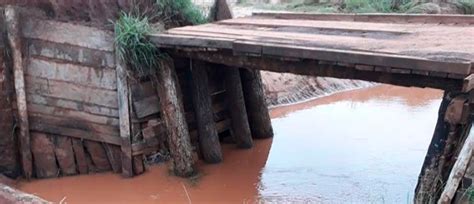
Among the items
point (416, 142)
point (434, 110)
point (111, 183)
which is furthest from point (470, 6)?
point (111, 183)

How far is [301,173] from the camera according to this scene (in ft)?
19.0

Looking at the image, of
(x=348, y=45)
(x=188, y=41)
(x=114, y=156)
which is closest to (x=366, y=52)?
(x=348, y=45)

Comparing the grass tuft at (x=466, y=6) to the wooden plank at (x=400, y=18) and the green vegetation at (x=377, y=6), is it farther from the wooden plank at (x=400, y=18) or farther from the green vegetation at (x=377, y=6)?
the wooden plank at (x=400, y=18)

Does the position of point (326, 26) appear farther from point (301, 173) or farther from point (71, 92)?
point (71, 92)

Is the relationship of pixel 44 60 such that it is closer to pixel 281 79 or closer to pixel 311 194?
pixel 311 194

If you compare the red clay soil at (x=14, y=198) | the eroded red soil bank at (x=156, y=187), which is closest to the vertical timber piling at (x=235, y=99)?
the eroded red soil bank at (x=156, y=187)

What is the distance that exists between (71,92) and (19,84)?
53 cm

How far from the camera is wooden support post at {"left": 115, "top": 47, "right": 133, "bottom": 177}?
208 inches

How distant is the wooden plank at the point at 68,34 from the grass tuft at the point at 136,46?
0.15m

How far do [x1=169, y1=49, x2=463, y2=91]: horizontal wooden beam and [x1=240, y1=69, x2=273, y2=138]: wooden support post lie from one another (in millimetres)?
1358

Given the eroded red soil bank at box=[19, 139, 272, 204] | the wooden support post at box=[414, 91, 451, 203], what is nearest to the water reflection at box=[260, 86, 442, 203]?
the eroded red soil bank at box=[19, 139, 272, 204]

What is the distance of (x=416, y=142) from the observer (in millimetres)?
6730

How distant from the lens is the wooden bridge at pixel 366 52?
149 inches

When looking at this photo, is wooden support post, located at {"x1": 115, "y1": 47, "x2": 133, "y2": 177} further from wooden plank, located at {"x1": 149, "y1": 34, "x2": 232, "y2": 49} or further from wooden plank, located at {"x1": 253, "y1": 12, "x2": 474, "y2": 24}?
wooden plank, located at {"x1": 253, "y1": 12, "x2": 474, "y2": 24}
